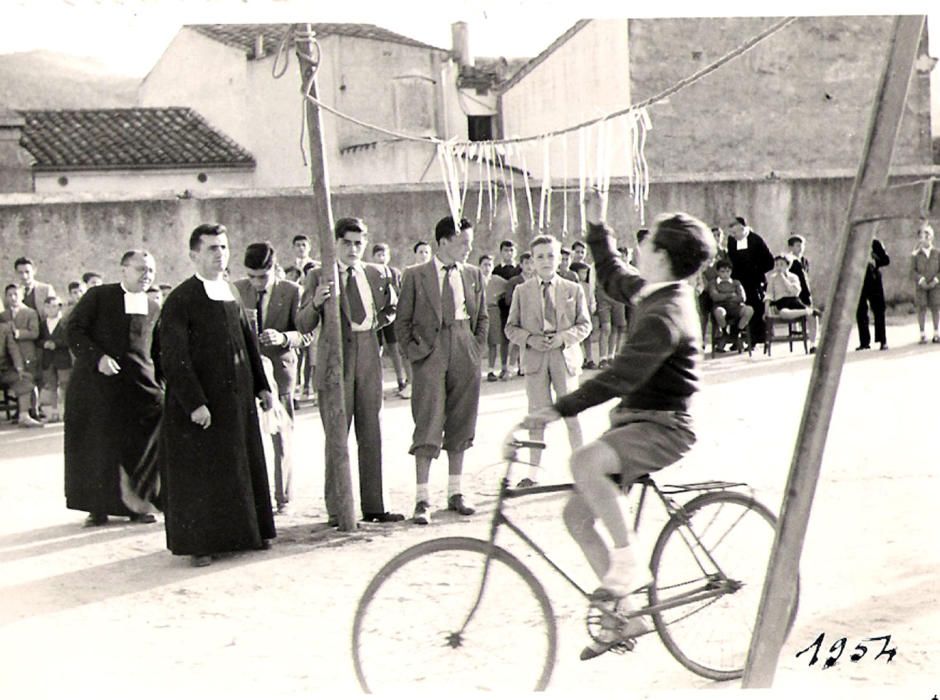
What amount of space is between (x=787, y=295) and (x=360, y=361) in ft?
9.04

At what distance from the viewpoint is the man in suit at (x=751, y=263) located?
8.05 metres

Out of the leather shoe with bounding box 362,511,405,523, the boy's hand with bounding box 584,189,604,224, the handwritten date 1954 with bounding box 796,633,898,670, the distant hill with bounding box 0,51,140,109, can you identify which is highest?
the distant hill with bounding box 0,51,140,109

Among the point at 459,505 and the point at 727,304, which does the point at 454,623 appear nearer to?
Result: the point at 459,505

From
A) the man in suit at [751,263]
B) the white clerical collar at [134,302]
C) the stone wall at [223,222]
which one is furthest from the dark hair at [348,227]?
the stone wall at [223,222]

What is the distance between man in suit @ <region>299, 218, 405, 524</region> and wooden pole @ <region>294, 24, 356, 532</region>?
84 mm

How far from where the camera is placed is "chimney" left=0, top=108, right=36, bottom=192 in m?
15.0

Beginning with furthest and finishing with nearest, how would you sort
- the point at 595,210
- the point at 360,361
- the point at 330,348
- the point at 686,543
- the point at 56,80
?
the point at 56,80
the point at 360,361
the point at 330,348
the point at 595,210
the point at 686,543

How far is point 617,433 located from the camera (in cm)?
430

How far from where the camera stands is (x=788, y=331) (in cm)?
798

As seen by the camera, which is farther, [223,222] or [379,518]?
[223,222]

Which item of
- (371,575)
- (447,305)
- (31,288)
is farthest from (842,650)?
(31,288)

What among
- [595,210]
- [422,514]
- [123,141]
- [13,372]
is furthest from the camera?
[123,141]

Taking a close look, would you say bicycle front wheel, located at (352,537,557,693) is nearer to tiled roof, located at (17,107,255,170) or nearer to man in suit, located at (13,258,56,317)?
man in suit, located at (13,258,56,317)

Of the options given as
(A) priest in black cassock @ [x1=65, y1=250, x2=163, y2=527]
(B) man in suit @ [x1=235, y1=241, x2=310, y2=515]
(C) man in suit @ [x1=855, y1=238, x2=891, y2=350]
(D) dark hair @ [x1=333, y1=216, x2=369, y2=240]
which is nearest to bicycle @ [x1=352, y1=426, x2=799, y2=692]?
(D) dark hair @ [x1=333, y1=216, x2=369, y2=240]
